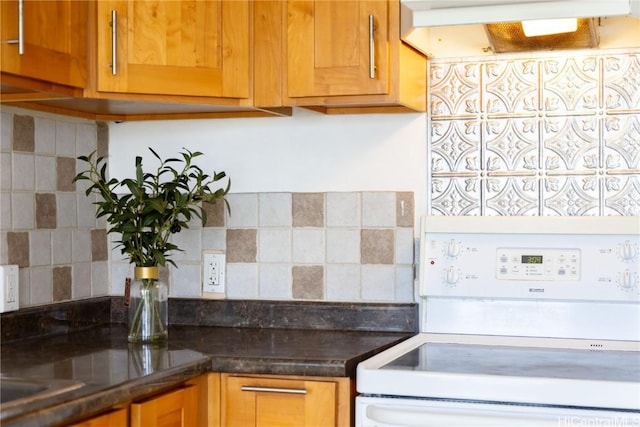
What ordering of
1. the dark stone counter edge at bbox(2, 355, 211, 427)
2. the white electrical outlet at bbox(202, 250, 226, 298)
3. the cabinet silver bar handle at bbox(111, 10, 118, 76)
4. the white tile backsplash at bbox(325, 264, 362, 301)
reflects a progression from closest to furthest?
the dark stone counter edge at bbox(2, 355, 211, 427) < the cabinet silver bar handle at bbox(111, 10, 118, 76) < the white tile backsplash at bbox(325, 264, 362, 301) < the white electrical outlet at bbox(202, 250, 226, 298)

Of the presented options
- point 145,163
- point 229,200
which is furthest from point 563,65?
point 145,163

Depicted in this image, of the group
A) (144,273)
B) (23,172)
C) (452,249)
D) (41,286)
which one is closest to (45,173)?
(23,172)

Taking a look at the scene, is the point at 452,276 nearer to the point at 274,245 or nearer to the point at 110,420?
the point at 274,245

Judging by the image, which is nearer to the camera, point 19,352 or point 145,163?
point 19,352

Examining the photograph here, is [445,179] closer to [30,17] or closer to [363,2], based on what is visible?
[363,2]

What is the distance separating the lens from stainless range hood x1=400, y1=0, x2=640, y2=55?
196cm

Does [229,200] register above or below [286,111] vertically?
below

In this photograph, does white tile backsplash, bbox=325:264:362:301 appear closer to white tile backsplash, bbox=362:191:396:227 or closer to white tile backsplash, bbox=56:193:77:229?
white tile backsplash, bbox=362:191:396:227

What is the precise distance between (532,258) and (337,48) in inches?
28.6

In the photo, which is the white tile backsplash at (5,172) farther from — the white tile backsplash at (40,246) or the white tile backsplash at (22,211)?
the white tile backsplash at (40,246)

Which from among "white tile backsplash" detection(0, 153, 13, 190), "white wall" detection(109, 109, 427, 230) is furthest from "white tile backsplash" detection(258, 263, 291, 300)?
"white tile backsplash" detection(0, 153, 13, 190)

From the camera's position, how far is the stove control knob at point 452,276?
2.38 metres

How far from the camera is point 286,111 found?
8.27 feet

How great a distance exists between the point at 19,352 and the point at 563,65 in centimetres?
155
